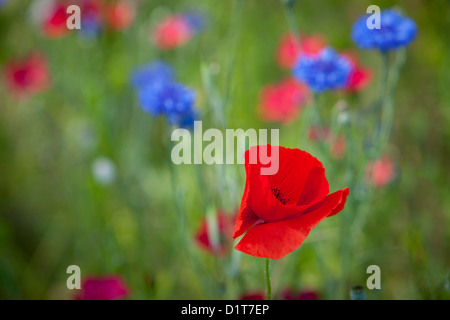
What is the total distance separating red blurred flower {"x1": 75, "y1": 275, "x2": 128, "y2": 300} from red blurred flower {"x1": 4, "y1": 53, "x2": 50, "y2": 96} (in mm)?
888


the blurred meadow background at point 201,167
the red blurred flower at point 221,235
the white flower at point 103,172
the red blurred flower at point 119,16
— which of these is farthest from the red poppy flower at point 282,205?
the red blurred flower at point 119,16

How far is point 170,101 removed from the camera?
906 mm

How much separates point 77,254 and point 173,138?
0.69 metres

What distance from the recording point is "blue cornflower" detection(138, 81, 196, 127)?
2.97ft

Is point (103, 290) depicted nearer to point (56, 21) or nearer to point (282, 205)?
point (282, 205)

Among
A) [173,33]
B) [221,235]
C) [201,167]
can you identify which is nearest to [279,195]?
[221,235]

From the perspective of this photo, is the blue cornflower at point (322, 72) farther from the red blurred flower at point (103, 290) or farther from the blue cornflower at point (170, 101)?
the red blurred flower at point (103, 290)

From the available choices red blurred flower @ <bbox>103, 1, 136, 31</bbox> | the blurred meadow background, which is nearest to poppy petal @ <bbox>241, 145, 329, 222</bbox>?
the blurred meadow background

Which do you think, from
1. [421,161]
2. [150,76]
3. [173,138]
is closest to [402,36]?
[173,138]

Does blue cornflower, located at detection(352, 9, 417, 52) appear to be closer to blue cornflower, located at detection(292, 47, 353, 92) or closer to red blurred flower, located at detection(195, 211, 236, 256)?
blue cornflower, located at detection(292, 47, 353, 92)

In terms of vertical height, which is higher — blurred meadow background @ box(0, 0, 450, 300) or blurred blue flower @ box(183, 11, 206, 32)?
blurred blue flower @ box(183, 11, 206, 32)

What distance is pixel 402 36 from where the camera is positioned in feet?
2.74

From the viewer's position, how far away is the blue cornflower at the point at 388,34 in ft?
2.74

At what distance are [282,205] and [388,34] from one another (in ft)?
1.47
